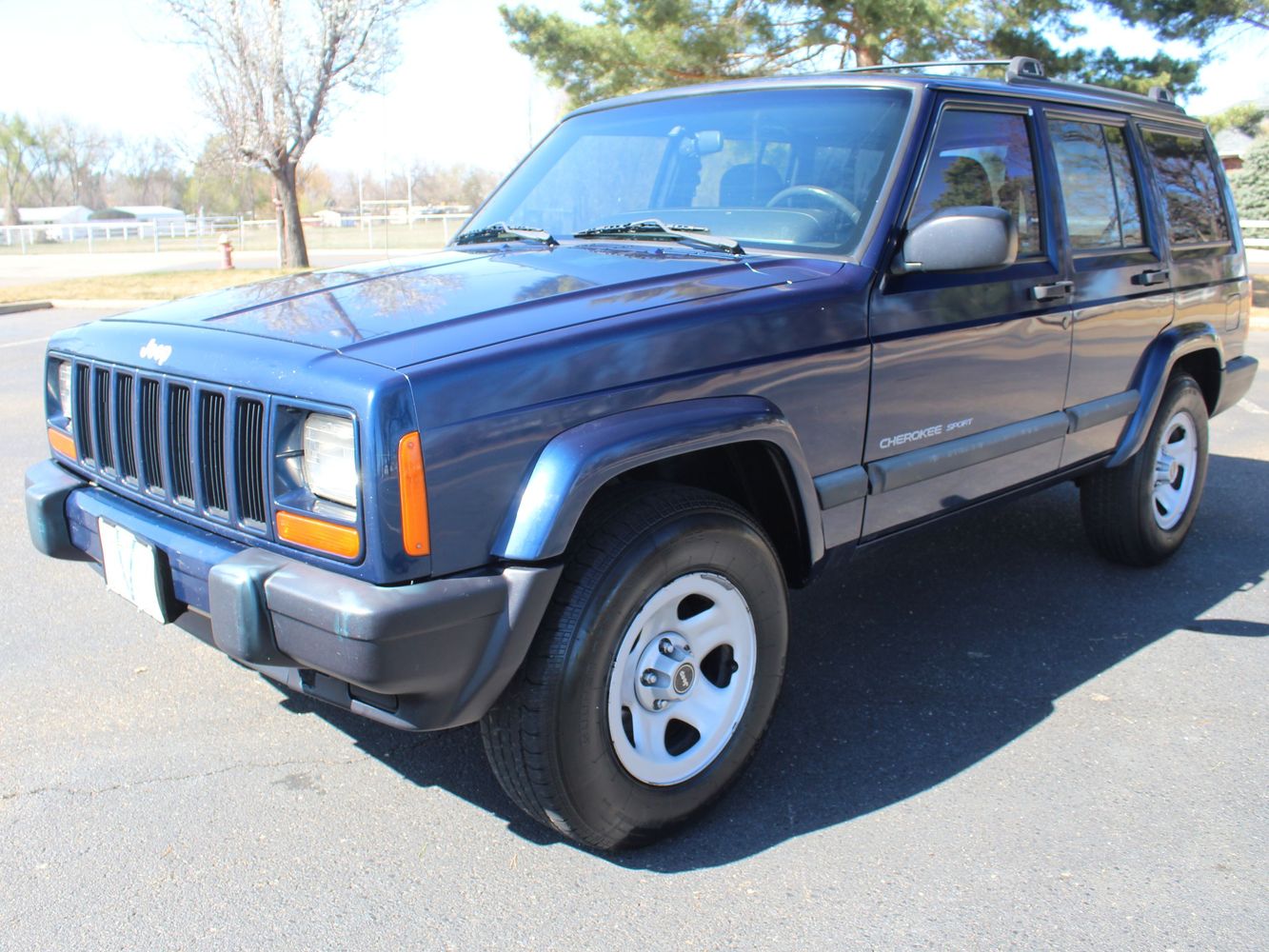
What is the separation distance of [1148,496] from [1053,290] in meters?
1.32

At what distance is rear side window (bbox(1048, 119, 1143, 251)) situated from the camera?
400 centimetres

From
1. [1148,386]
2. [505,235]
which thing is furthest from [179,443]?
[1148,386]

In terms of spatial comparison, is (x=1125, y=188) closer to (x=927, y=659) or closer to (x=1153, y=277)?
(x=1153, y=277)

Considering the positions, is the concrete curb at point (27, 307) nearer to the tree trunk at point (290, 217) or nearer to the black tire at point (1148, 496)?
the tree trunk at point (290, 217)

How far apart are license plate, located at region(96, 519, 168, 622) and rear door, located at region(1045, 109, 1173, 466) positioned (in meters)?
3.04

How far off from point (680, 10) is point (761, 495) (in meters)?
14.9

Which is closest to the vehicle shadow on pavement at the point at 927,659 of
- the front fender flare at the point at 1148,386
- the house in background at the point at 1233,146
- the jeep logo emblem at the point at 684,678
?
the jeep logo emblem at the point at 684,678

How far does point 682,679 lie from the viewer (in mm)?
2773

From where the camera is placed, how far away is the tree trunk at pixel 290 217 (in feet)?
73.7

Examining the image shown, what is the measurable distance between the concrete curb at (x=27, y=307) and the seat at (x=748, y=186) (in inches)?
622

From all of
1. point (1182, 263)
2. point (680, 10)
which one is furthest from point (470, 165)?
point (1182, 263)

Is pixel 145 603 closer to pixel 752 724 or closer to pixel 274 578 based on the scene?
pixel 274 578

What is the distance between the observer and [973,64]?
163 inches

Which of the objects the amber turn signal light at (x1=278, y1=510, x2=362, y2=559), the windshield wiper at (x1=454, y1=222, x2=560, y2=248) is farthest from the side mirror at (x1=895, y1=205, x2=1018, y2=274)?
the amber turn signal light at (x1=278, y1=510, x2=362, y2=559)
